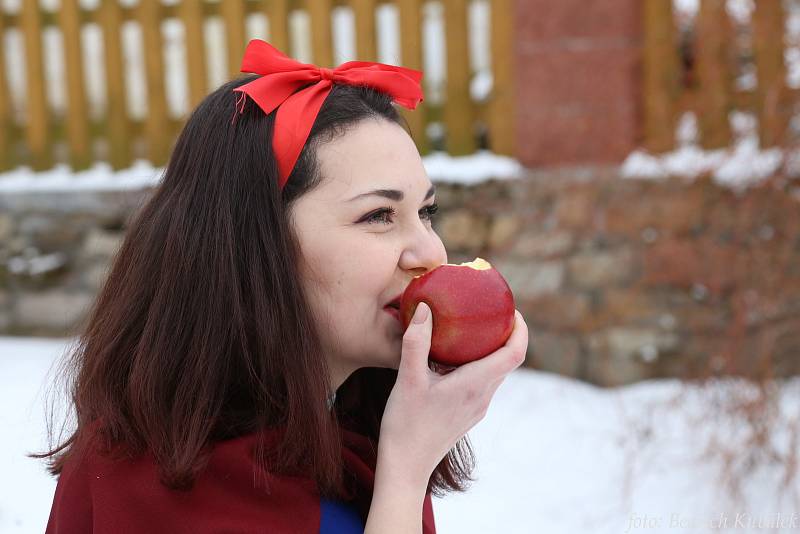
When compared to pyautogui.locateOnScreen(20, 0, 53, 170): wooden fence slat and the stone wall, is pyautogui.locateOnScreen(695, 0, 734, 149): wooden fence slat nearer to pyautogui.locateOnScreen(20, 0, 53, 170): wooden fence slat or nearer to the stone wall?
the stone wall

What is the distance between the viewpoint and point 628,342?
375 cm

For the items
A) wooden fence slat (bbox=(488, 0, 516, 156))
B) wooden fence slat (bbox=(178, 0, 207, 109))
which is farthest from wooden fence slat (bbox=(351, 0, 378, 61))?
wooden fence slat (bbox=(178, 0, 207, 109))

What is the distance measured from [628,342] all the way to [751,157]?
0.89 m

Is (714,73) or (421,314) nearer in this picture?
(421,314)

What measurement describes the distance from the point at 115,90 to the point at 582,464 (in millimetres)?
2706

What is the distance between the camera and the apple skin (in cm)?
135

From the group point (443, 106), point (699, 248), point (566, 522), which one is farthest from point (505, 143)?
point (566, 522)

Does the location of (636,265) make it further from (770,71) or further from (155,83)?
(155,83)

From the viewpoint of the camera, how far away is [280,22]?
4000 millimetres

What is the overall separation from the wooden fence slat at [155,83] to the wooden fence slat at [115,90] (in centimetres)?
13

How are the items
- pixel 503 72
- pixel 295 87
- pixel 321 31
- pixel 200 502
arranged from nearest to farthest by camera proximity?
pixel 200 502 < pixel 295 87 < pixel 503 72 < pixel 321 31

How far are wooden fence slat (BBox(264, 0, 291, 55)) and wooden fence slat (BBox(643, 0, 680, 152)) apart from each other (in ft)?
5.10

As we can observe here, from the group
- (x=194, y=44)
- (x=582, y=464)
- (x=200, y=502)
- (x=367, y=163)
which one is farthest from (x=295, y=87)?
(x=194, y=44)

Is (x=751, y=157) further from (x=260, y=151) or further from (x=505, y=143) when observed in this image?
(x=260, y=151)
